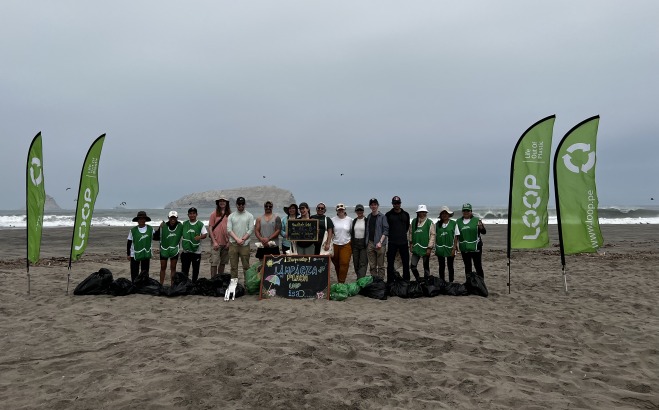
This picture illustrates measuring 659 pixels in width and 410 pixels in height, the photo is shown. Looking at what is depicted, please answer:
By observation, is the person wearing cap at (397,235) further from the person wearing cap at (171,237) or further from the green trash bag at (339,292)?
the person wearing cap at (171,237)

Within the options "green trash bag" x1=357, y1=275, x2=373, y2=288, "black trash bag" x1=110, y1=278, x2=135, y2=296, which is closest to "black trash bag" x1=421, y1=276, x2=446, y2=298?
"green trash bag" x1=357, y1=275, x2=373, y2=288

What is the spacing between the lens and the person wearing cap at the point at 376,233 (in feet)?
25.4

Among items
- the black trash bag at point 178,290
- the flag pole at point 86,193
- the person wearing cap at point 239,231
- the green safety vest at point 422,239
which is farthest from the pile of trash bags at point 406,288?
the flag pole at point 86,193

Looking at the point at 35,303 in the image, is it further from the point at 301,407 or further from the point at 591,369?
the point at 591,369

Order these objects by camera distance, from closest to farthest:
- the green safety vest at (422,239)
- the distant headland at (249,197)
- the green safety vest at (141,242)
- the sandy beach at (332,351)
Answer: the sandy beach at (332,351) → the green safety vest at (141,242) → the green safety vest at (422,239) → the distant headland at (249,197)

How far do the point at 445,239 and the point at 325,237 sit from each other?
2279 millimetres

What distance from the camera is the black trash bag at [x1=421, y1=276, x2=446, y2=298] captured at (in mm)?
7203

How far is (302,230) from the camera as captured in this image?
741cm

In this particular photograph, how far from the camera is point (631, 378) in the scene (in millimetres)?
3924

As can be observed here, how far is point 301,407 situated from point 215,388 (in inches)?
33.9

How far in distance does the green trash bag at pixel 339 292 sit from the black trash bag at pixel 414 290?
1.12 meters

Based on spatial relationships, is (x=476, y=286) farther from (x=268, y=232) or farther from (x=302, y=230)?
(x=268, y=232)

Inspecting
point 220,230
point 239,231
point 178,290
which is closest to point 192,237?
point 220,230

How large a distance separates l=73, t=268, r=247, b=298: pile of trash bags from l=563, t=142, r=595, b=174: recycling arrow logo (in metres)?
6.42
